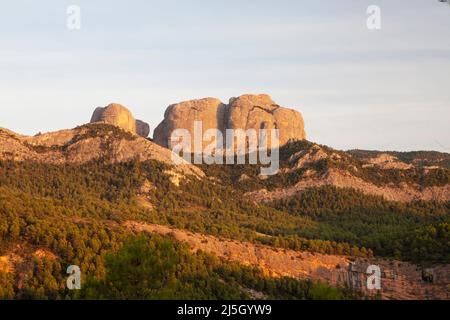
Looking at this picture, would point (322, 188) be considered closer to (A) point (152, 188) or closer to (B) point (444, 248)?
(A) point (152, 188)

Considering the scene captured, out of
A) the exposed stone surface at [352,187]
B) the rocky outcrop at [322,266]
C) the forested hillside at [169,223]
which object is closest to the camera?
the forested hillside at [169,223]

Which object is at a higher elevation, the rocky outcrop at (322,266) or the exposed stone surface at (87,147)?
the exposed stone surface at (87,147)

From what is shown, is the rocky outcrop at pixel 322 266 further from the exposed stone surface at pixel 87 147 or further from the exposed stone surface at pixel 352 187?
the exposed stone surface at pixel 352 187

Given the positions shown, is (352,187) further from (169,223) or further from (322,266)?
(322,266)

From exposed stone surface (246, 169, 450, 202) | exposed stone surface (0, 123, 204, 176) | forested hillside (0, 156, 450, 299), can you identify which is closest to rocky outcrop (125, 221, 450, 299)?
forested hillside (0, 156, 450, 299)

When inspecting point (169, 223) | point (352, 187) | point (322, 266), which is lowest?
point (322, 266)

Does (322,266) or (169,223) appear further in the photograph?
(169,223)

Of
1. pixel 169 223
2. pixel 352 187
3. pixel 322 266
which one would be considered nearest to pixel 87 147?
pixel 169 223

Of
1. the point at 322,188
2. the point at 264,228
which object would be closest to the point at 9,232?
the point at 264,228

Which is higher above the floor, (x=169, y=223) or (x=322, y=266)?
(x=169, y=223)

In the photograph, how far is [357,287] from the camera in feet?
300

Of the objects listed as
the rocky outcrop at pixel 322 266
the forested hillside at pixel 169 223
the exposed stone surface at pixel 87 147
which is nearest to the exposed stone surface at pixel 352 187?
the forested hillside at pixel 169 223

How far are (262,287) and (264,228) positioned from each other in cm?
4118
